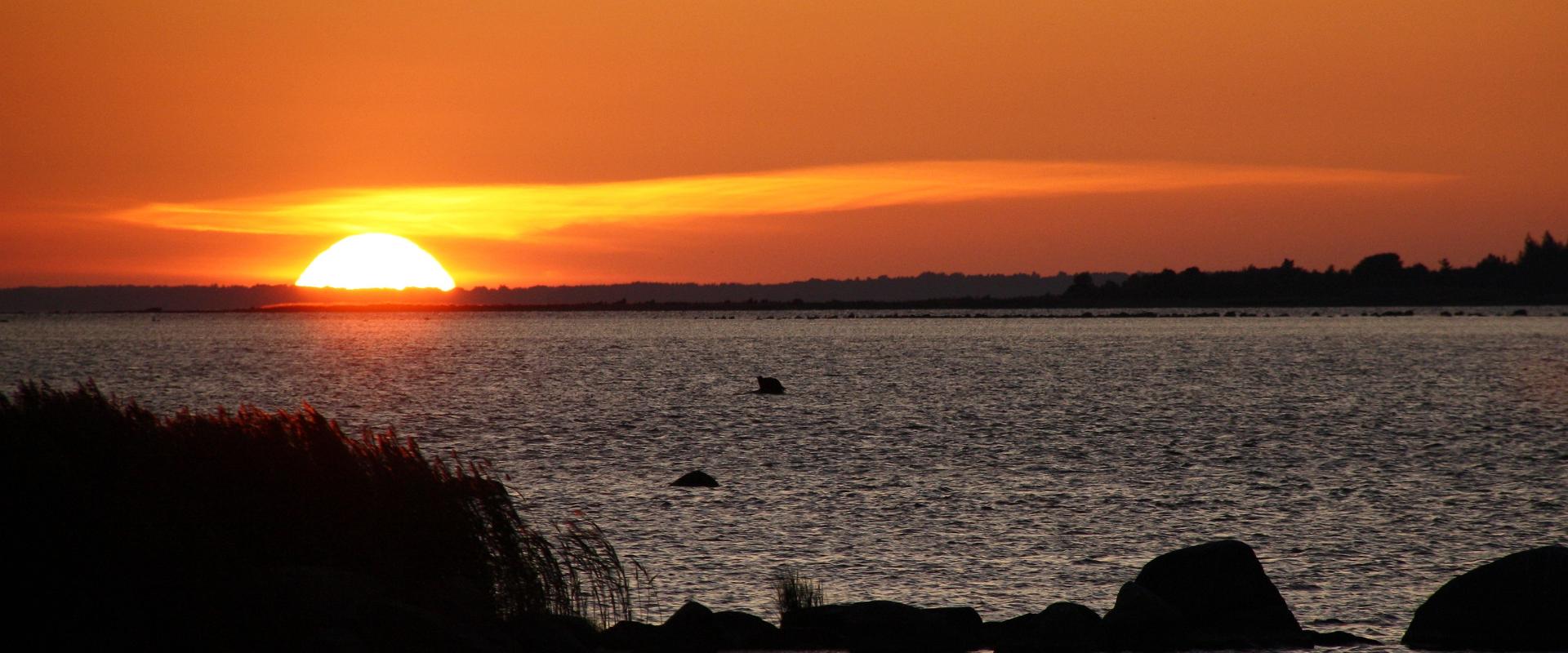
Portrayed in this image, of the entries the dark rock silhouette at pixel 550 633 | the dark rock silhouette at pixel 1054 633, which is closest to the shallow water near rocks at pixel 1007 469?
the dark rock silhouette at pixel 1054 633

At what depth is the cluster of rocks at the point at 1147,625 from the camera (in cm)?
2002

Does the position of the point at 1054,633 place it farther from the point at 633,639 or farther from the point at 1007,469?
the point at 1007,469

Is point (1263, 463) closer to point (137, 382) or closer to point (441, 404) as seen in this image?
point (441, 404)

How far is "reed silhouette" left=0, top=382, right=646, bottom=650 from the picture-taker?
16.3 metres

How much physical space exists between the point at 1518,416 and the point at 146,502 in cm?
7062

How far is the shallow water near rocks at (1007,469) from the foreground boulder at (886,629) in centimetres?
266

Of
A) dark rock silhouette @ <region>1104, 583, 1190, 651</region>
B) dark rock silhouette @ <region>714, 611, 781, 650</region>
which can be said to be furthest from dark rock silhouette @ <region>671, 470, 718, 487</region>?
dark rock silhouette @ <region>1104, 583, 1190, 651</region>

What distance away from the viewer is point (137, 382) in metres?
110

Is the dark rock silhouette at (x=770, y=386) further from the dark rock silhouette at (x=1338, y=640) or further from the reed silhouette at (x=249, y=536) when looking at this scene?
the dark rock silhouette at (x=1338, y=640)

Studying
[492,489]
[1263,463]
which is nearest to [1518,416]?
[1263,463]

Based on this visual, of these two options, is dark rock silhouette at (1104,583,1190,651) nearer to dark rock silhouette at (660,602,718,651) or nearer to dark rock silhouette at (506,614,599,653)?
dark rock silhouette at (660,602,718,651)

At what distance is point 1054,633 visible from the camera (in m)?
20.0

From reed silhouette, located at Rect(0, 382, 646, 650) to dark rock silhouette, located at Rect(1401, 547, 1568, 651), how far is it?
1209cm

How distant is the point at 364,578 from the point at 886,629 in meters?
7.17
